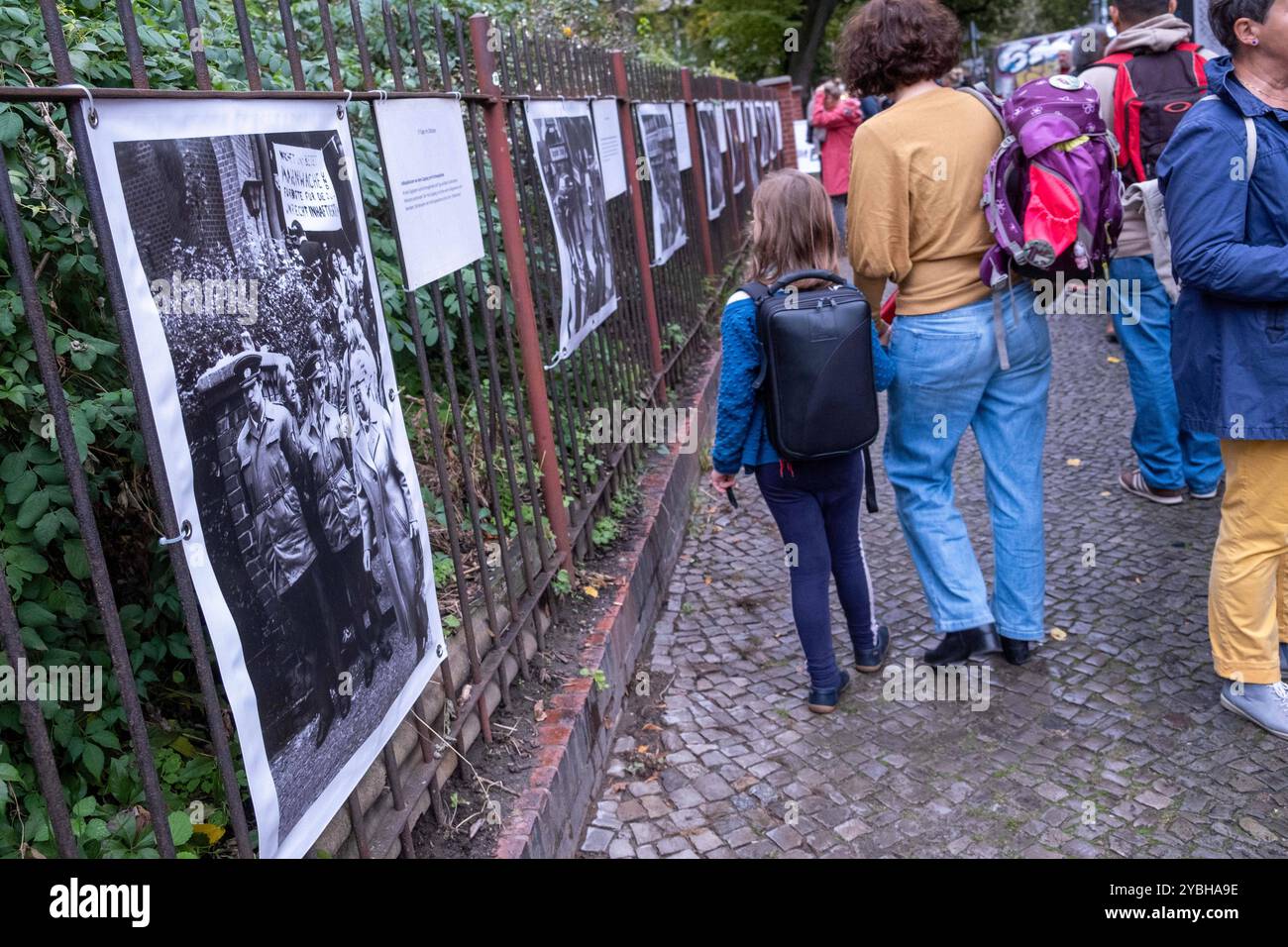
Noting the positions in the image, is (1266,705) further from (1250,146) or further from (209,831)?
(209,831)

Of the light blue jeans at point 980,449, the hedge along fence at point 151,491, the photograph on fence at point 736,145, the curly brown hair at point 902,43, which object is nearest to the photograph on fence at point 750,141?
the photograph on fence at point 736,145

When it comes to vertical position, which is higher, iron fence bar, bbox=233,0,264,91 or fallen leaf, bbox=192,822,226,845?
iron fence bar, bbox=233,0,264,91

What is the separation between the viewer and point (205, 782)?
2619mm

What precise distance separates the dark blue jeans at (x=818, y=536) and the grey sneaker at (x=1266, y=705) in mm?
1180

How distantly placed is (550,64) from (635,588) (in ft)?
6.65

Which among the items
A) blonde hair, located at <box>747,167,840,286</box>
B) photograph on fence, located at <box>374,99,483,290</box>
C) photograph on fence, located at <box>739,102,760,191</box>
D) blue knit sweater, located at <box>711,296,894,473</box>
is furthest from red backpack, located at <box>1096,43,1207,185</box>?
photograph on fence, located at <box>739,102,760,191</box>

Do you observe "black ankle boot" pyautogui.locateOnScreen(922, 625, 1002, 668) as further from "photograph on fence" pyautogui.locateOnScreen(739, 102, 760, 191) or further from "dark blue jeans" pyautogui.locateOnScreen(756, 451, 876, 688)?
"photograph on fence" pyautogui.locateOnScreen(739, 102, 760, 191)

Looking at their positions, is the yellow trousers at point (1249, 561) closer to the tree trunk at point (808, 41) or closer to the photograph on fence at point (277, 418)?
the photograph on fence at point (277, 418)

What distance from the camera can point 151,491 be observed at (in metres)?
2.76

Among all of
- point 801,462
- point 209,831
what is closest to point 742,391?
point 801,462

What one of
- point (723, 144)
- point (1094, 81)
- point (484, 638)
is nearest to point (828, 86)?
point (723, 144)

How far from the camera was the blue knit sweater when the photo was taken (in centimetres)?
352

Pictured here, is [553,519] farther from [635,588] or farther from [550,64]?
[550,64]

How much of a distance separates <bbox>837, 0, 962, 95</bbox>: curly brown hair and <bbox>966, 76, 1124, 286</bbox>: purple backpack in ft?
0.92
